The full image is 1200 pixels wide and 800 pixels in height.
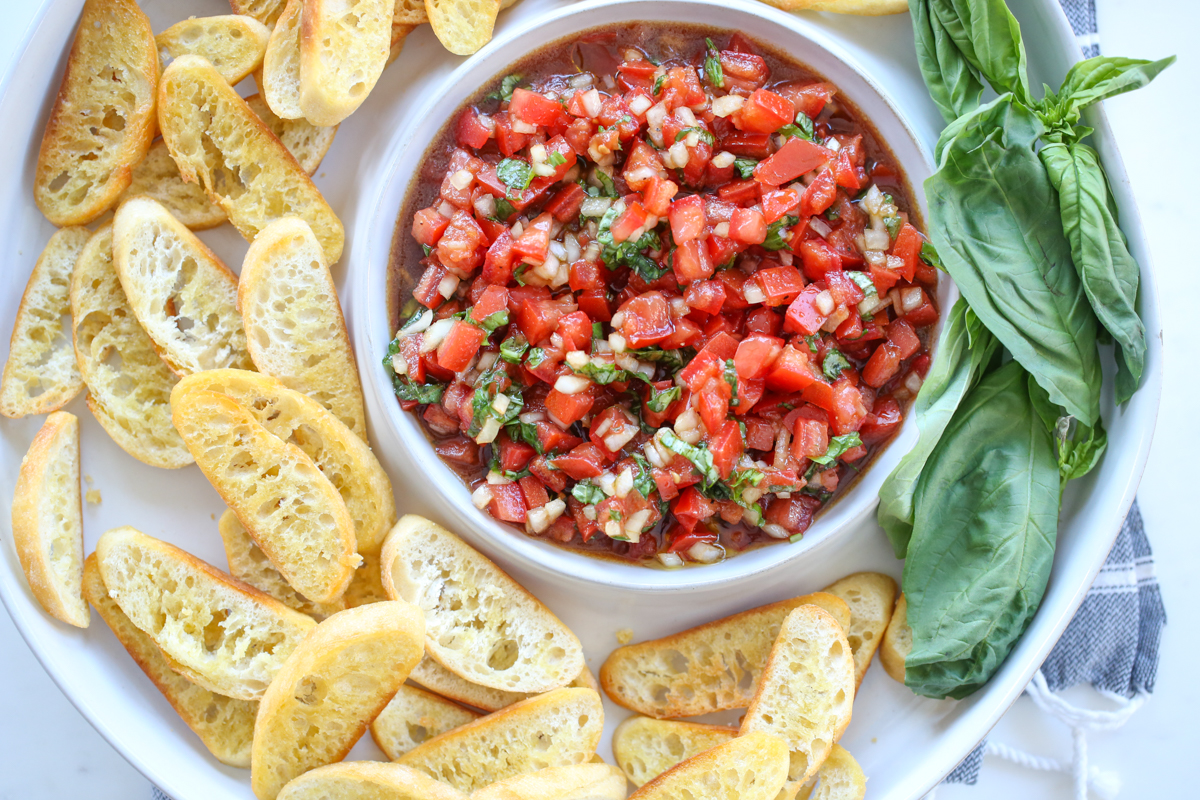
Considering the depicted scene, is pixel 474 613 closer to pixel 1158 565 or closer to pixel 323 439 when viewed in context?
pixel 323 439

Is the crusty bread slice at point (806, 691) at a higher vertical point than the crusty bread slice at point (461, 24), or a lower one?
lower

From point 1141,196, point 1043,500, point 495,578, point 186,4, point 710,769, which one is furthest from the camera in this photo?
point 1141,196

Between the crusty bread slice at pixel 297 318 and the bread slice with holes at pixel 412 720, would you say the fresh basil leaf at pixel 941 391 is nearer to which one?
the bread slice with holes at pixel 412 720

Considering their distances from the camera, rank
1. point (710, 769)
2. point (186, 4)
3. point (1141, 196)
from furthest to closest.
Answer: point (1141, 196)
point (186, 4)
point (710, 769)

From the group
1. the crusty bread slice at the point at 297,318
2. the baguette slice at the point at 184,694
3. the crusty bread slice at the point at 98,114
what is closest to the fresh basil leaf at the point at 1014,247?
the crusty bread slice at the point at 297,318

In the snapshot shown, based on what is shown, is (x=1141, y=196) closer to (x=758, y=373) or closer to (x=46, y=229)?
(x=758, y=373)

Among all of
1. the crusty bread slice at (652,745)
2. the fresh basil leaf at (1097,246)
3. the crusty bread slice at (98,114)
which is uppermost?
the crusty bread slice at (98,114)

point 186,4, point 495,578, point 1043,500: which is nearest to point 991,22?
point 1043,500
